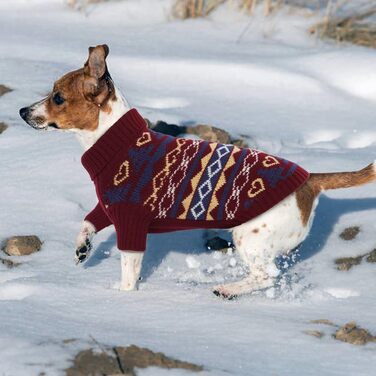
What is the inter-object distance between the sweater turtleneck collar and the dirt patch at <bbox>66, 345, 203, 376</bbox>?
4.07ft

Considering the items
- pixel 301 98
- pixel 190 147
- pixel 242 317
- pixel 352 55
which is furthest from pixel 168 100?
pixel 242 317

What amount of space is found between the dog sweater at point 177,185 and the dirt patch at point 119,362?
1.05 metres

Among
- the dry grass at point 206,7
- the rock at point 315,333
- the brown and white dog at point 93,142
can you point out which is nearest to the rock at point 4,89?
the brown and white dog at point 93,142

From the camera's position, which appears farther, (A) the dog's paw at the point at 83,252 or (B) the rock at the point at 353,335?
(A) the dog's paw at the point at 83,252

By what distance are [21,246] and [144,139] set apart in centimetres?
88

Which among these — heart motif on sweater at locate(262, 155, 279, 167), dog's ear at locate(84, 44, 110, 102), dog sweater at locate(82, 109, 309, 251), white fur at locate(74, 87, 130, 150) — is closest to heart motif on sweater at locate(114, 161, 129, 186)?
dog sweater at locate(82, 109, 309, 251)

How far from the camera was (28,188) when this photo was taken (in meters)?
5.87

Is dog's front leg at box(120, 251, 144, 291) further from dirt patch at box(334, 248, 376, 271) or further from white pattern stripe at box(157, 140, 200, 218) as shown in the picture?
dirt patch at box(334, 248, 376, 271)

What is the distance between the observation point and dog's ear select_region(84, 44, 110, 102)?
15.4ft

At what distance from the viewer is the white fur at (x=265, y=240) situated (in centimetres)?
472

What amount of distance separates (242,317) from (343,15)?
585 cm

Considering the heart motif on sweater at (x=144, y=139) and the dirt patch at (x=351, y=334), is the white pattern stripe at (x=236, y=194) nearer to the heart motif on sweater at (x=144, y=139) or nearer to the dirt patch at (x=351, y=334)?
the heart motif on sweater at (x=144, y=139)

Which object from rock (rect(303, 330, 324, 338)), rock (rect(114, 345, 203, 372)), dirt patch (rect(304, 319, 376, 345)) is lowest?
rock (rect(303, 330, 324, 338))

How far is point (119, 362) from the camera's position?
3.63 metres
